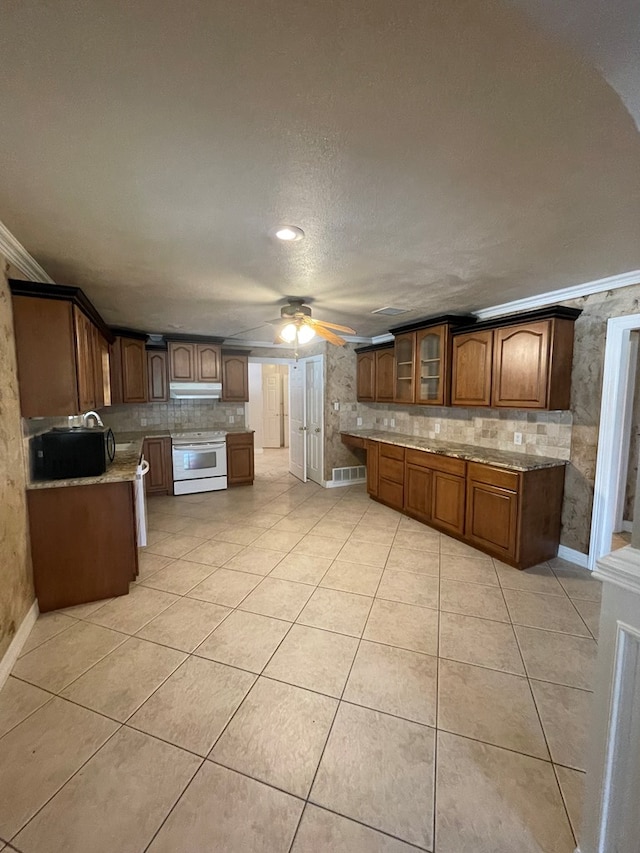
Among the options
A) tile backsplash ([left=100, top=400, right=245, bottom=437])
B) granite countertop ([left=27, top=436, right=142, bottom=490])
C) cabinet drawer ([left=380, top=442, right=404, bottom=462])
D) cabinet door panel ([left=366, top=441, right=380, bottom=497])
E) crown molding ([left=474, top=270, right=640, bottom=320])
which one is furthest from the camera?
tile backsplash ([left=100, top=400, right=245, bottom=437])

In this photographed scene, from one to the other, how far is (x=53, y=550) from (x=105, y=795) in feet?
5.20

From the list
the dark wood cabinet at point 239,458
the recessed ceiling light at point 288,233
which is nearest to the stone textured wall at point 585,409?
the recessed ceiling light at point 288,233

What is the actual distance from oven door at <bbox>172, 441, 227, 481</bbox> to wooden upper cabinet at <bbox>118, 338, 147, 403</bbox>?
0.88 m

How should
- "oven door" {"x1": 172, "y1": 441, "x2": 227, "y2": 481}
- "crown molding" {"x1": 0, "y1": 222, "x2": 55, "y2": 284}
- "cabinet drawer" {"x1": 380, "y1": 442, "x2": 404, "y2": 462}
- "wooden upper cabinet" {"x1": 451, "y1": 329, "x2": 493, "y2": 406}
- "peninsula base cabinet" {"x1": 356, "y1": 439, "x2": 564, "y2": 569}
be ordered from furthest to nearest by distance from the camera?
"oven door" {"x1": 172, "y1": 441, "x2": 227, "y2": 481} < "cabinet drawer" {"x1": 380, "y1": 442, "x2": 404, "y2": 462} < "wooden upper cabinet" {"x1": 451, "y1": 329, "x2": 493, "y2": 406} < "peninsula base cabinet" {"x1": 356, "y1": 439, "x2": 564, "y2": 569} < "crown molding" {"x1": 0, "y1": 222, "x2": 55, "y2": 284}

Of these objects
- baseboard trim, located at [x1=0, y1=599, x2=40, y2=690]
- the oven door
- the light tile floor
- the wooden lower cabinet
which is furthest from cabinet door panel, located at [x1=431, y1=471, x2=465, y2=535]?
baseboard trim, located at [x1=0, y1=599, x2=40, y2=690]

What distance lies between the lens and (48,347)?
2.26 metres

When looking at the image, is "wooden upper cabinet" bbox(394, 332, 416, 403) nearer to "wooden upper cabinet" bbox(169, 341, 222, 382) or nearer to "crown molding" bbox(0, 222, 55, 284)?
"wooden upper cabinet" bbox(169, 341, 222, 382)

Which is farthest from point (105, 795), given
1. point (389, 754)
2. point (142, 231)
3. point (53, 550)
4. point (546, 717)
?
point (142, 231)

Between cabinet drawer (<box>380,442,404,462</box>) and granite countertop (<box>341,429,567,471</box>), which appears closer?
granite countertop (<box>341,429,567,471</box>)

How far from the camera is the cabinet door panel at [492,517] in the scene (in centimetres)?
301

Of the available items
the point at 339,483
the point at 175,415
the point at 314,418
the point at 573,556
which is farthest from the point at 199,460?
the point at 573,556

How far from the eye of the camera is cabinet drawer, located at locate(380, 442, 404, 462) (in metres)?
4.29

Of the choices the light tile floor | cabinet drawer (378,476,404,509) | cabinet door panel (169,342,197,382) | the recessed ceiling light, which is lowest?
the light tile floor

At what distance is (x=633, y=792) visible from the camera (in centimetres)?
98
